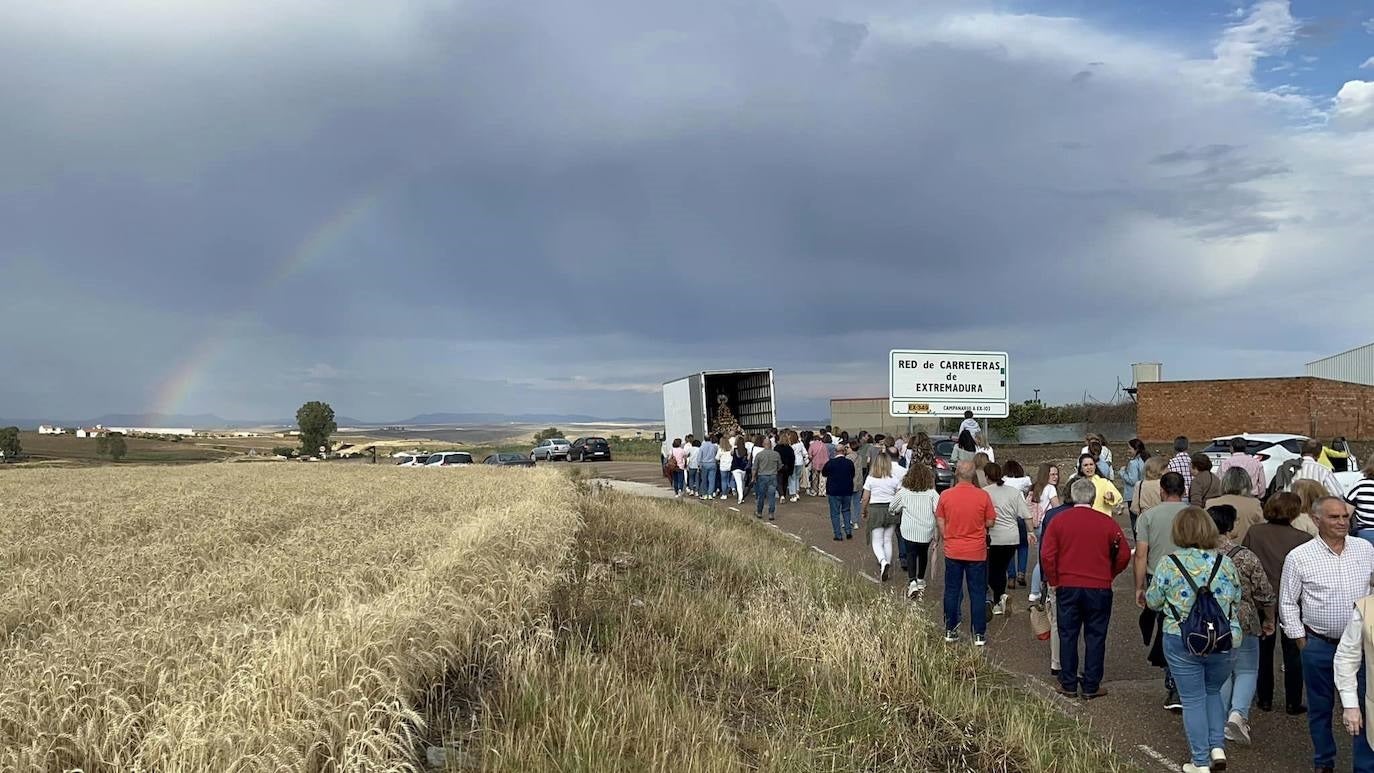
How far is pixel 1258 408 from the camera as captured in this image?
117 ft

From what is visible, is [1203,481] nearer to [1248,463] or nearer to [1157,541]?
[1248,463]

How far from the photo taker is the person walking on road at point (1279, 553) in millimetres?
7766

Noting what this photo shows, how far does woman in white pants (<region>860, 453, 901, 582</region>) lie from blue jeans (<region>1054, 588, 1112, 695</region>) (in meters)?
5.43

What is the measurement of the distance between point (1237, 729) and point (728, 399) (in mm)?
32223

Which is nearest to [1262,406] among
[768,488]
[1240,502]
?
[768,488]

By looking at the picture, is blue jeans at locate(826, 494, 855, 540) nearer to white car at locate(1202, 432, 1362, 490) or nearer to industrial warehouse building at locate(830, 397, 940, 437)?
white car at locate(1202, 432, 1362, 490)

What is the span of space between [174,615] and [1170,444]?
1375 inches

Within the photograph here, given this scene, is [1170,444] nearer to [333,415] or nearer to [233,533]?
[233,533]

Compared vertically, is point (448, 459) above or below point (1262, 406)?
below

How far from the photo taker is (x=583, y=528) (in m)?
15.2

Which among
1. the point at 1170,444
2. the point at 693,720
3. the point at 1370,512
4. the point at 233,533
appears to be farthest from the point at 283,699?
the point at 1170,444

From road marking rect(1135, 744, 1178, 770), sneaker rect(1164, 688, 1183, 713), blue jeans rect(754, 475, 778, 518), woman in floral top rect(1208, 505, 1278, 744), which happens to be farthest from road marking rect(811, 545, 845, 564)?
road marking rect(1135, 744, 1178, 770)

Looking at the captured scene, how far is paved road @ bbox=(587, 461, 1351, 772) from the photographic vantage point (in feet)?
22.6

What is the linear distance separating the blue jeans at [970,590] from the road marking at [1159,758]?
2.70m
